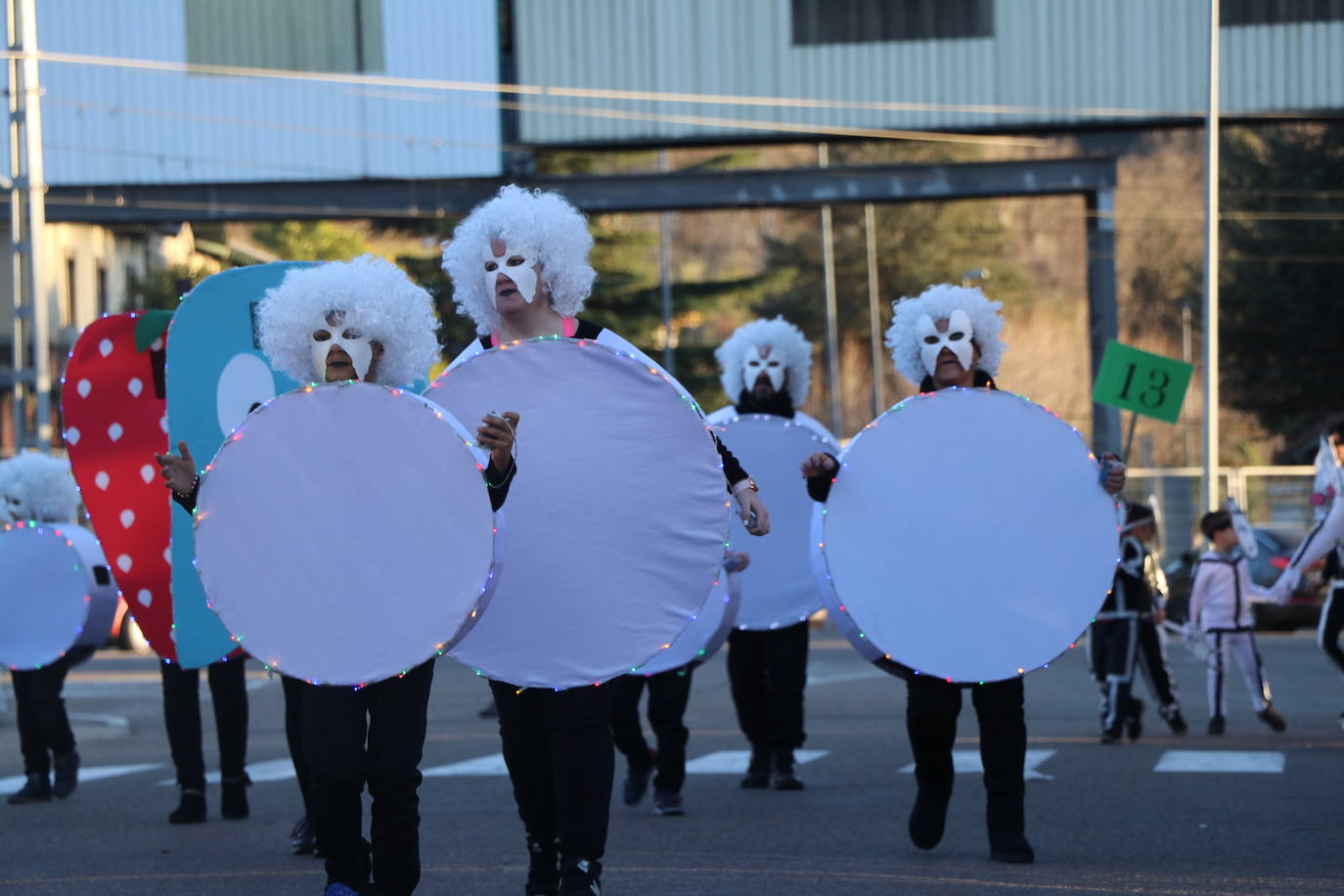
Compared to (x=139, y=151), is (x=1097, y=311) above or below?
below

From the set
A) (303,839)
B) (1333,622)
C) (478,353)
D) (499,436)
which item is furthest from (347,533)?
(1333,622)

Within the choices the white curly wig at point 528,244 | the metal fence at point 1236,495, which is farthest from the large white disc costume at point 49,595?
the metal fence at point 1236,495

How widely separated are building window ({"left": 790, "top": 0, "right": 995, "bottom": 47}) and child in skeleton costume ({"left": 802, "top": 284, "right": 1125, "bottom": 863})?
1771 centimetres

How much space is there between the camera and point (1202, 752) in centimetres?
1148

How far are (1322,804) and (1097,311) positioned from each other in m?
17.4

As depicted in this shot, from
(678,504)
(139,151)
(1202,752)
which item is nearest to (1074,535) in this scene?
(678,504)

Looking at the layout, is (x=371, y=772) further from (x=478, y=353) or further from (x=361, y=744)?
(x=478, y=353)

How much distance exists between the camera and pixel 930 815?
743cm

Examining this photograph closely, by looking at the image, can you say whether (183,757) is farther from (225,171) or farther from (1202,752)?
(225,171)

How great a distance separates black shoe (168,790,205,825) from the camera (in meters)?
8.80

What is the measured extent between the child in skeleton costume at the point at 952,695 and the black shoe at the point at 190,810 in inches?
120

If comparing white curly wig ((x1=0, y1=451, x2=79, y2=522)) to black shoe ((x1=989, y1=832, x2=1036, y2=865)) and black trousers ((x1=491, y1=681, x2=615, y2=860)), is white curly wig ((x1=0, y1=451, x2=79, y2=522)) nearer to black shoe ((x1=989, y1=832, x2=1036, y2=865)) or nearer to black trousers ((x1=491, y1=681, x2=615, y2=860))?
black trousers ((x1=491, y1=681, x2=615, y2=860))

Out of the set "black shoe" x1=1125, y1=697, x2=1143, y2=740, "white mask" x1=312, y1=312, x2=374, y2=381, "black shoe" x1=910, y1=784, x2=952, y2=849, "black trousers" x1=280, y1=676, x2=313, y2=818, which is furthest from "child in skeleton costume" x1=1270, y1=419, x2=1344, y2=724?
"white mask" x1=312, y1=312, x2=374, y2=381

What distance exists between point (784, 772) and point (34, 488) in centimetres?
397
